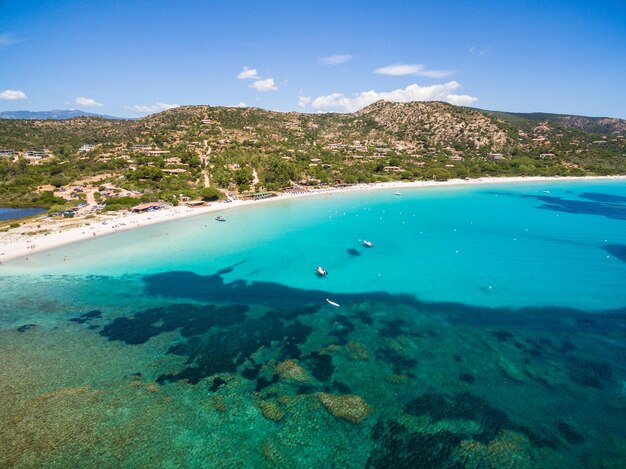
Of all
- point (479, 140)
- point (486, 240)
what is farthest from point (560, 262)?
point (479, 140)

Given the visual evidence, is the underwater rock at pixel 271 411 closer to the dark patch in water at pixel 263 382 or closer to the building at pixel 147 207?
the dark patch in water at pixel 263 382

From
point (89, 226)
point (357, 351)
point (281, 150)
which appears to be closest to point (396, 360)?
point (357, 351)

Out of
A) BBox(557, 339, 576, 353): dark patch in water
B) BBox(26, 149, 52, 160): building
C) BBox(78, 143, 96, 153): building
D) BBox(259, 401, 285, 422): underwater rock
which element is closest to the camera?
BBox(259, 401, 285, 422): underwater rock

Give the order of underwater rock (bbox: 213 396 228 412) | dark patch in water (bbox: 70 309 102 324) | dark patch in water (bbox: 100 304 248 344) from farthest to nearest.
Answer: dark patch in water (bbox: 70 309 102 324)
dark patch in water (bbox: 100 304 248 344)
underwater rock (bbox: 213 396 228 412)

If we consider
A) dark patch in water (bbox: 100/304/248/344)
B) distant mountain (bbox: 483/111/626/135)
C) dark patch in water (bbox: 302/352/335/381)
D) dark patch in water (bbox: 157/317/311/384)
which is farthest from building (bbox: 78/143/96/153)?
distant mountain (bbox: 483/111/626/135)

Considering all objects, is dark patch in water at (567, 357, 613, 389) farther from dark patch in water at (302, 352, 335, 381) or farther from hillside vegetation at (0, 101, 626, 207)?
hillside vegetation at (0, 101, 626, 207)

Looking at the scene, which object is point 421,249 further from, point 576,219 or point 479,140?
point 479,140
